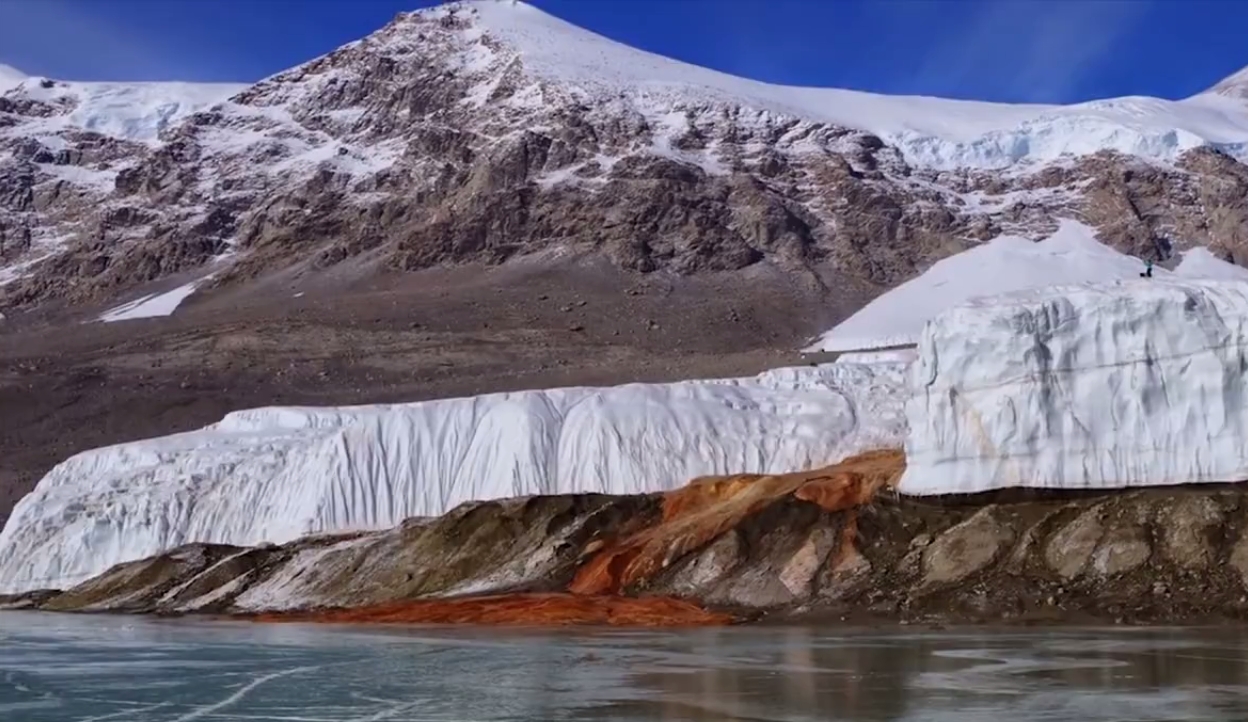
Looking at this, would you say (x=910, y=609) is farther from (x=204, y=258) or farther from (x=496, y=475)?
(x=204, y=258)

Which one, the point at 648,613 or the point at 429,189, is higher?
A: the point at 429,189

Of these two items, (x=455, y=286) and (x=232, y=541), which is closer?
(x=232, y=541)

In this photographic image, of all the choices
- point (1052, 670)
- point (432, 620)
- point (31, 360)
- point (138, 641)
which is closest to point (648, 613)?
point (432, 620)

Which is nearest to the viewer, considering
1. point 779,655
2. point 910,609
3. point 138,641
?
point 779,655

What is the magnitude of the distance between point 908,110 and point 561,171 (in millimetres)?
52521

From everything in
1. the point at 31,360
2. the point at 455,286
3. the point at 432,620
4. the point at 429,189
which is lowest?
the point at 432,620

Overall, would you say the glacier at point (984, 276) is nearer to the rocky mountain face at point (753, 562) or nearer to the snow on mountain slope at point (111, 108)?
the rocky mountain face at point (753, 562)

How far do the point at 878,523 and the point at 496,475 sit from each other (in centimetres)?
1626

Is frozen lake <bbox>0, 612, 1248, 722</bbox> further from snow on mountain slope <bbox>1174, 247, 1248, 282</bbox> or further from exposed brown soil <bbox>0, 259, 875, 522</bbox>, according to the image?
snow on mountain slope <bbox>1174, 247, 1248, 282</bbox>

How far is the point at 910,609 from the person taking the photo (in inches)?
1201

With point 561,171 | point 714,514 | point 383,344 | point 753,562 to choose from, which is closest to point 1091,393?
point 753,562

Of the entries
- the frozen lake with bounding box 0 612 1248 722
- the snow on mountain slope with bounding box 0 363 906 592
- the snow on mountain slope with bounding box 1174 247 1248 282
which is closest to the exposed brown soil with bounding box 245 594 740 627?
the frozen lake with bounding box 0 612 1248 722

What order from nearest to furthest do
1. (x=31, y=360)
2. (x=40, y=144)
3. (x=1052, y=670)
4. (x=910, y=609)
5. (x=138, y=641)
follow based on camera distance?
(x=1052, y=670) → (x=138, y=641) → (x=910, y=609) → (x=31, y=360) → (x=40, y=144)

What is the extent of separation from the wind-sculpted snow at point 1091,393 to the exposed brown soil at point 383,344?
4937 centimetres
